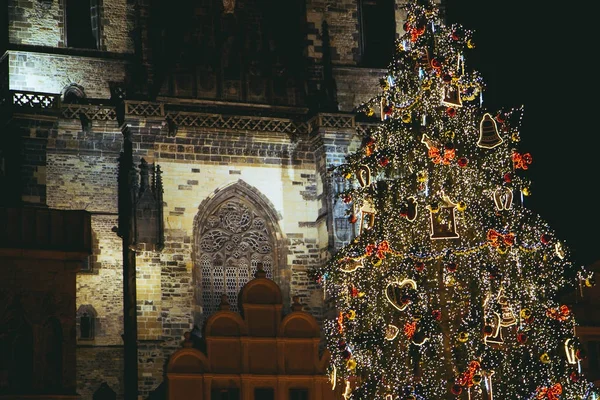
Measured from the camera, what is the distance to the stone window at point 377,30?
46250mm

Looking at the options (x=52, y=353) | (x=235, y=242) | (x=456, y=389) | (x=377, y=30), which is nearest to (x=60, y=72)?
(x=235, y=242)

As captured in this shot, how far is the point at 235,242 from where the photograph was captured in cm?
4141

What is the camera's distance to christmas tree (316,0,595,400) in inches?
1033

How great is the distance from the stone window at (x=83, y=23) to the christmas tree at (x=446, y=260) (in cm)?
1708

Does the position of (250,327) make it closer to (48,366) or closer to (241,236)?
(48,366)

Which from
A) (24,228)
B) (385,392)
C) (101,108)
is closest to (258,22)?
(101,108)

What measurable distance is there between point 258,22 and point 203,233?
7.99 m

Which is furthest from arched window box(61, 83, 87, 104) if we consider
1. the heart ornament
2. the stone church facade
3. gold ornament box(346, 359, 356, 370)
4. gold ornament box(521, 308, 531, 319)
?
gold ornament box(521, 308, 531, 319)

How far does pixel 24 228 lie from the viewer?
30.7 meters

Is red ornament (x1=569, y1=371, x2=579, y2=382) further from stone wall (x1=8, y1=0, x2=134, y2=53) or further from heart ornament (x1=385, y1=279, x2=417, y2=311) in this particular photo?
stone wall (x1=8, y1=0, x2=134, y2=53)

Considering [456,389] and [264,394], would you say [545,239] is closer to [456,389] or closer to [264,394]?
[456,389]

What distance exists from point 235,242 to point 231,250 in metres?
0.28

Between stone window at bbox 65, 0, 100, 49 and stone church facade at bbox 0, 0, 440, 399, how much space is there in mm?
48

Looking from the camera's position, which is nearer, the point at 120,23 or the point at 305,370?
the point at 305,370
